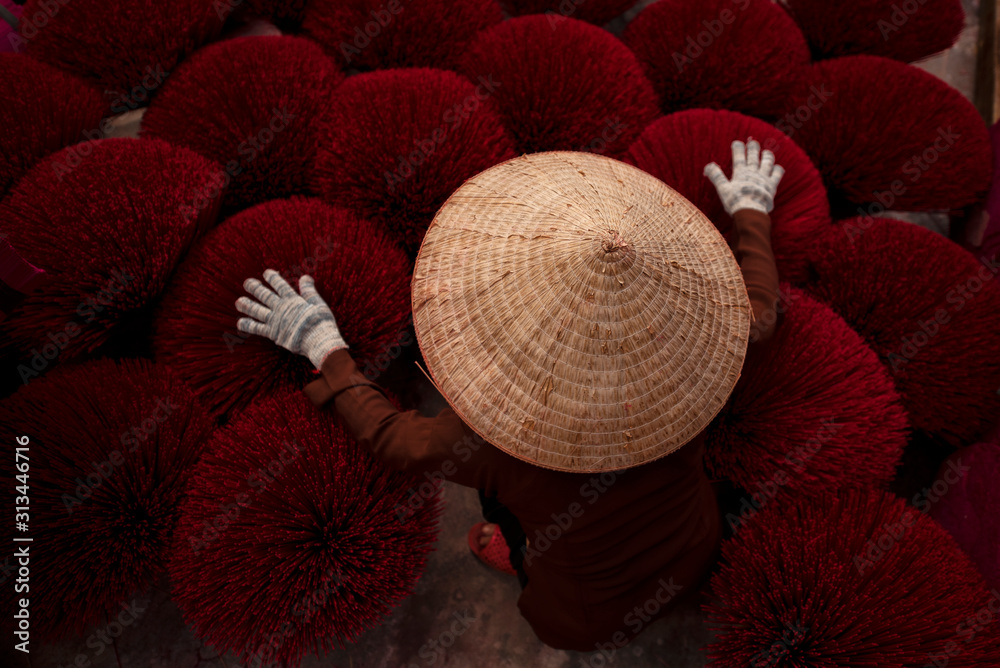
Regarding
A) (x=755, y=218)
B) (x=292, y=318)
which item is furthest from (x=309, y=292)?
(x=755, y=218)

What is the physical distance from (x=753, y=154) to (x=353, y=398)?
0.65 meters

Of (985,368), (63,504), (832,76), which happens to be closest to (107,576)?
(63,504)

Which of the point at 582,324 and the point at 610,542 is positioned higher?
the point at 582,324

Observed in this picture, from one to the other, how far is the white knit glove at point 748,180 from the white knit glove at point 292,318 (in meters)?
0.56

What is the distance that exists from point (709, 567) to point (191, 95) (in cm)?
100

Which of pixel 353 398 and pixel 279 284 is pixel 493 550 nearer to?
pixel 353 398

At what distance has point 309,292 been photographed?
0.67 m

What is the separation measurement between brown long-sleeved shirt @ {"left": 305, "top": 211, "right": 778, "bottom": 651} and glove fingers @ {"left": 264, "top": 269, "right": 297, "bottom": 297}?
0.33 feet

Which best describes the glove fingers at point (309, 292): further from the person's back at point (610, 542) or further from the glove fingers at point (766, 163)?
the glove fingers at point (766, 163)

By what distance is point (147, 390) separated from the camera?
0.70 metres

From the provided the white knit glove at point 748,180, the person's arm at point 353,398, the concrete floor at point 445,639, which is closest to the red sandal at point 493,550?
the concrete floor at point 445,639

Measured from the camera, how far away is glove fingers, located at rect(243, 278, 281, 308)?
670 millimetres

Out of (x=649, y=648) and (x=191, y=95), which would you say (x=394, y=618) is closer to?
(x=649, y=648)

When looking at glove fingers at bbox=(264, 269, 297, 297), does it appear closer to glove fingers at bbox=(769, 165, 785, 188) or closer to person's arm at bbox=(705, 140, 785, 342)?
person's arm at bbox=(705, 140, 785, 342)
